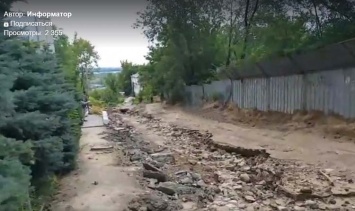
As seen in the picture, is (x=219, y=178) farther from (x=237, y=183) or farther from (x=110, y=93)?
(x=110, y=93)

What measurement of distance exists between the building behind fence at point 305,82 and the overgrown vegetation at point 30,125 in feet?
22.9

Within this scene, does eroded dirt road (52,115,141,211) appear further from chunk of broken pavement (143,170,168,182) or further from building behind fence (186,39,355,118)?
building behind fence (186,39,355,118)

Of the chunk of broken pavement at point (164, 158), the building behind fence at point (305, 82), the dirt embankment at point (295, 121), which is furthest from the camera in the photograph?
the dirt embankment at point (295, 121)

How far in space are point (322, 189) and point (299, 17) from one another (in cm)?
959

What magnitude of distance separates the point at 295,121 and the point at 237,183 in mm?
5813

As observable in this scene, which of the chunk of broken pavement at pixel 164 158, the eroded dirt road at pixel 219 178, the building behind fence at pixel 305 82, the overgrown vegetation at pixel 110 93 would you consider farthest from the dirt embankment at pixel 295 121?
the overgrown vegetation at pixel 110 93

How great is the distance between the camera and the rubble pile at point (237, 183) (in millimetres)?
5730

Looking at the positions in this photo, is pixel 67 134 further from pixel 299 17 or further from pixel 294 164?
pixel 299 17

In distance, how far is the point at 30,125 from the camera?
491cm

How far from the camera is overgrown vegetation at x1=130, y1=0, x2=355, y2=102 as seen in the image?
42.9 feet

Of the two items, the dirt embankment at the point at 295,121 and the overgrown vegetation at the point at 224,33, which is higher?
the overgrown vegetation at the point at 224,33

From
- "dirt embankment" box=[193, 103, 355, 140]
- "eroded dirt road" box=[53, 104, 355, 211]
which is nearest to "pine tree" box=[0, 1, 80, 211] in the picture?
"eroded dirt road" box=[53, 104, 355, 211]

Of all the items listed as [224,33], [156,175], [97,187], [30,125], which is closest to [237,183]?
[156,175]

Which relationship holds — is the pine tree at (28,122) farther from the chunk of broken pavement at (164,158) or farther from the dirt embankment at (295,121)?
the dirt embankment at (295,121)
